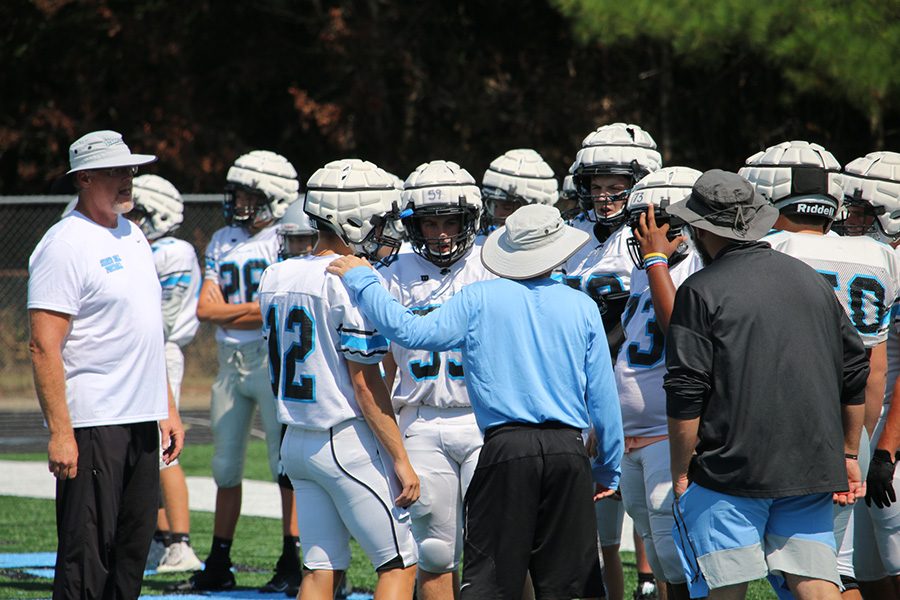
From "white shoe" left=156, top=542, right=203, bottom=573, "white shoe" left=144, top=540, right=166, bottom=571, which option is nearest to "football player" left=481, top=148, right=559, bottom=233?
"white shoe" left=156, top=542, right=203, bottom=573

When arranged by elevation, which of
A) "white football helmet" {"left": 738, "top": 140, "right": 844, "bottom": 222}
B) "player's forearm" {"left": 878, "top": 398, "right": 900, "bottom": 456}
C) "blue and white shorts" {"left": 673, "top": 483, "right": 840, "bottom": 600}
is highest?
"white football helmet" {"left": 738, "top": 140, "right": 844, "bottom": 222}

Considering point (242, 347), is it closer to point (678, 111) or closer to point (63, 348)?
point (63, 348)

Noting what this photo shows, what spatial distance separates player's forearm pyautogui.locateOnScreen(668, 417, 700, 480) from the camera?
4258mm

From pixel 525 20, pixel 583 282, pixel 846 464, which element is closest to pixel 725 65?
pixel 525 20

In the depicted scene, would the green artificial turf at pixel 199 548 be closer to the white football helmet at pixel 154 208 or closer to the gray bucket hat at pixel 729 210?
the white football helmet at pixel 154 208

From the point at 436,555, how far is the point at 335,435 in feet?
2.57

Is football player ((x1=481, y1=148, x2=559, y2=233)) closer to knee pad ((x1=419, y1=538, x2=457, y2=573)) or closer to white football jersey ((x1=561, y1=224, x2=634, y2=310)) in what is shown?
white football jersey ((x1=561, y1=224, x2=634, y2=310))

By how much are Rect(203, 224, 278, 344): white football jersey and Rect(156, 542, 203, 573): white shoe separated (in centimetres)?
126

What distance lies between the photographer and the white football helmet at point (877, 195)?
17.8ft

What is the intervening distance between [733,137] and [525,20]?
12.5ft

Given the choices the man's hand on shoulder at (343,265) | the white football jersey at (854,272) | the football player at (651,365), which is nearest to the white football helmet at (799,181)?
the white football jersey at (854,272)

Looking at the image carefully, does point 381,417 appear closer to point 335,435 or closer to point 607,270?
point 335,435

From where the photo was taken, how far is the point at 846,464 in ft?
14.9

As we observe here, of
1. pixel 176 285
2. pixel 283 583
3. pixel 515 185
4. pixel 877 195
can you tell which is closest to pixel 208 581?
pixel 283 583
